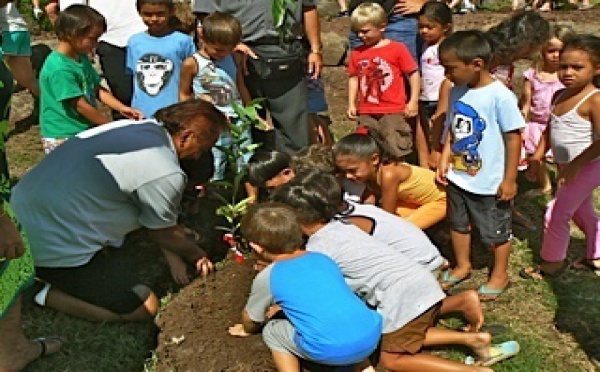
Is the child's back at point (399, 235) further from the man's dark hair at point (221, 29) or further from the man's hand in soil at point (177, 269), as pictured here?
the man's dark hair at point (221, 29)

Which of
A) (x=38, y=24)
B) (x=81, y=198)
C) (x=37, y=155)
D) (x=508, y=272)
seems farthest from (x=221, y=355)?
(x=38, y=24)

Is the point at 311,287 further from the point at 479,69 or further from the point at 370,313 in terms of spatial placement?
the point at 479,69

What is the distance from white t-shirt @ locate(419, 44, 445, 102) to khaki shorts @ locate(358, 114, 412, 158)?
315mm

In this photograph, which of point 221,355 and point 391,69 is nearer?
point 221,355

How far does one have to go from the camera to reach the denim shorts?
5785 mm

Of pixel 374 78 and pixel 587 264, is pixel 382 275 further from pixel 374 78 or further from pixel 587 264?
pixel 374 78

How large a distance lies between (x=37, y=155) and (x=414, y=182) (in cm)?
354

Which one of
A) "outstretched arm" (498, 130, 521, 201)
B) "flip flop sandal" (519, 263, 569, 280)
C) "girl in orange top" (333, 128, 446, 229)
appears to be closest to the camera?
"outstretched arm" (498, 130, 521, 201)

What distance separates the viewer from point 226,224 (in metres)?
5.18

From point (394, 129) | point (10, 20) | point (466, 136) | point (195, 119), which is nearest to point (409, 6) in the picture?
point (394, 129)

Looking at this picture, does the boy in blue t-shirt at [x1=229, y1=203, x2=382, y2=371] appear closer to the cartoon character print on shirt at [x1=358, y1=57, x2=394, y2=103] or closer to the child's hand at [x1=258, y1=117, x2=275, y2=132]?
the child's hand at [x1=258, y1=117, x2=275, y2=132]

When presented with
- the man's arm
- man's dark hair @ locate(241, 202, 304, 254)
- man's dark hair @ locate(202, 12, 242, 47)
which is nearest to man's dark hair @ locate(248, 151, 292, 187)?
man's dark hair @ locate(202, 12, 242, 47)

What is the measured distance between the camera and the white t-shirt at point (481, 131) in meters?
4.12

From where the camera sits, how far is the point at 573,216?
4664mm
